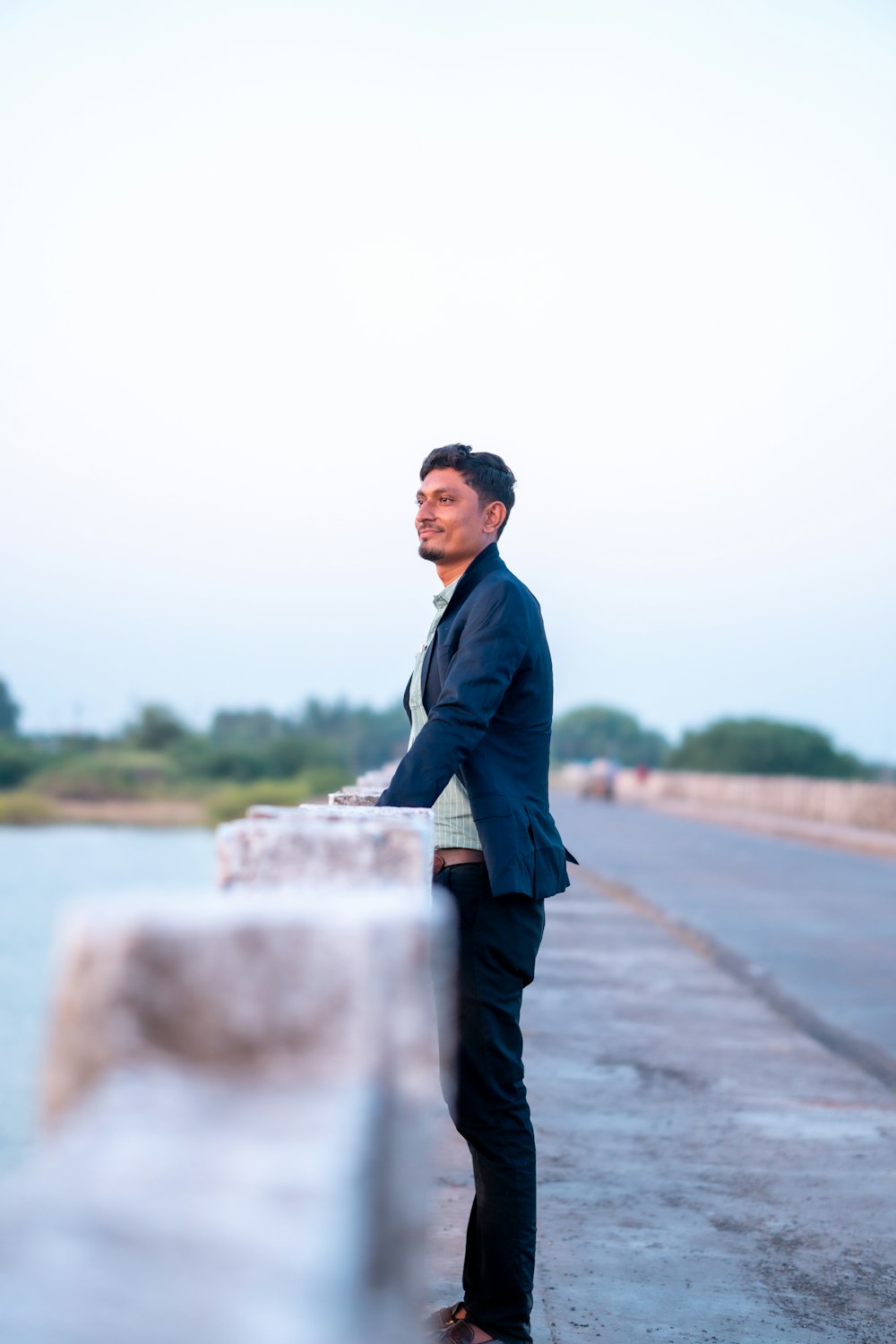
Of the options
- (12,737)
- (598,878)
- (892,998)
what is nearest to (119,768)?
(12,737)

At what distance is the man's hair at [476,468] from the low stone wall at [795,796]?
30.0 m

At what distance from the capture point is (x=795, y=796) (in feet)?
132

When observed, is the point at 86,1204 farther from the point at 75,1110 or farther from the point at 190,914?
the point at 190,914

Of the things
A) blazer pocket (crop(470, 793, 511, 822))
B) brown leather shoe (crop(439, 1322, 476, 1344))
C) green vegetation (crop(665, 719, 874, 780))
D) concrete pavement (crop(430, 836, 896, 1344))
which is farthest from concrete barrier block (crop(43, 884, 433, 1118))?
green vegetation (crop(665, 719, 874, 780))

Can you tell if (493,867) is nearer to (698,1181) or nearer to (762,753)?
(698,1181)

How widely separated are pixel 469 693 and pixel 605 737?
176m

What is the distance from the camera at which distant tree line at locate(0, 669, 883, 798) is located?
9975cm

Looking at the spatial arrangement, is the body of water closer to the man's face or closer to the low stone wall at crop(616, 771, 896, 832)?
the man's face

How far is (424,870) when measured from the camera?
2.01m

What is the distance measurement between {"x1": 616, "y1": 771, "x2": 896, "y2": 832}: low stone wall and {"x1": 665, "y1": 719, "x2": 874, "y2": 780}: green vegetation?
48969mm

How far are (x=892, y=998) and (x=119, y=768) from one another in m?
99.1

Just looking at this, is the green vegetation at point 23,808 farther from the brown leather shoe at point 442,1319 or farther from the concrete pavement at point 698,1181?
the brown leather shoe at point 442,1319

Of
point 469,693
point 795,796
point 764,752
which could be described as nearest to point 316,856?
point 469,693

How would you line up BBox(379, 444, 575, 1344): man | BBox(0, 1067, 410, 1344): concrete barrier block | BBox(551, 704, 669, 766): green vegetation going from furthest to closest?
BBox(551, 704, 669, 766): green vegetation < BBox(379, 444, 575, 1344): man < BBox(0, 1067, 410, 1344): concrete barrier block
